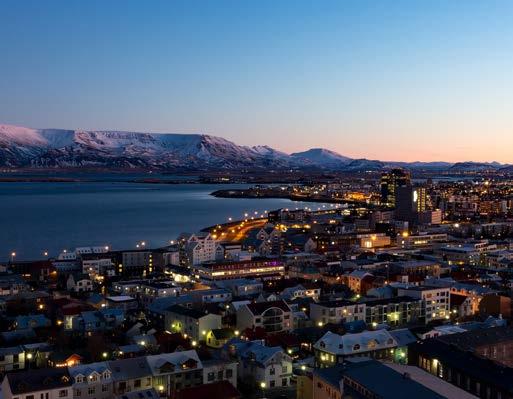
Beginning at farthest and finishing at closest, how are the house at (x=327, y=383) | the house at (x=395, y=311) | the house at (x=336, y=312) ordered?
1. the house at (x=395, y=311)
2. the house at (x=336, y=312)
3. the house at (x=327, y=383)

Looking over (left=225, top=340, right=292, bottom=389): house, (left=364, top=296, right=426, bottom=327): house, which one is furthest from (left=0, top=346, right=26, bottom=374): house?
(left=364, top=296, right=426, bottom=327): house

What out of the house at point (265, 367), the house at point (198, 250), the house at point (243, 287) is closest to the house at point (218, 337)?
the house at point (265, 367)

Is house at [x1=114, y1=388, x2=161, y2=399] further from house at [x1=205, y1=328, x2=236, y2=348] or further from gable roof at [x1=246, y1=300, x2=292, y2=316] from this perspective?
gable roof at [x1=246, y1=300, x2=292, y2=316]

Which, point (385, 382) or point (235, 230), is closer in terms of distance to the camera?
point (385, 382)

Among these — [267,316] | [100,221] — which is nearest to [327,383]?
[267,316]

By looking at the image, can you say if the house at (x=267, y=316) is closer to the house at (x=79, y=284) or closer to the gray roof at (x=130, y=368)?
the gray roof at (x=130, y=368)

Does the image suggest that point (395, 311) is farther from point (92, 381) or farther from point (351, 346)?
point (92, 381)
